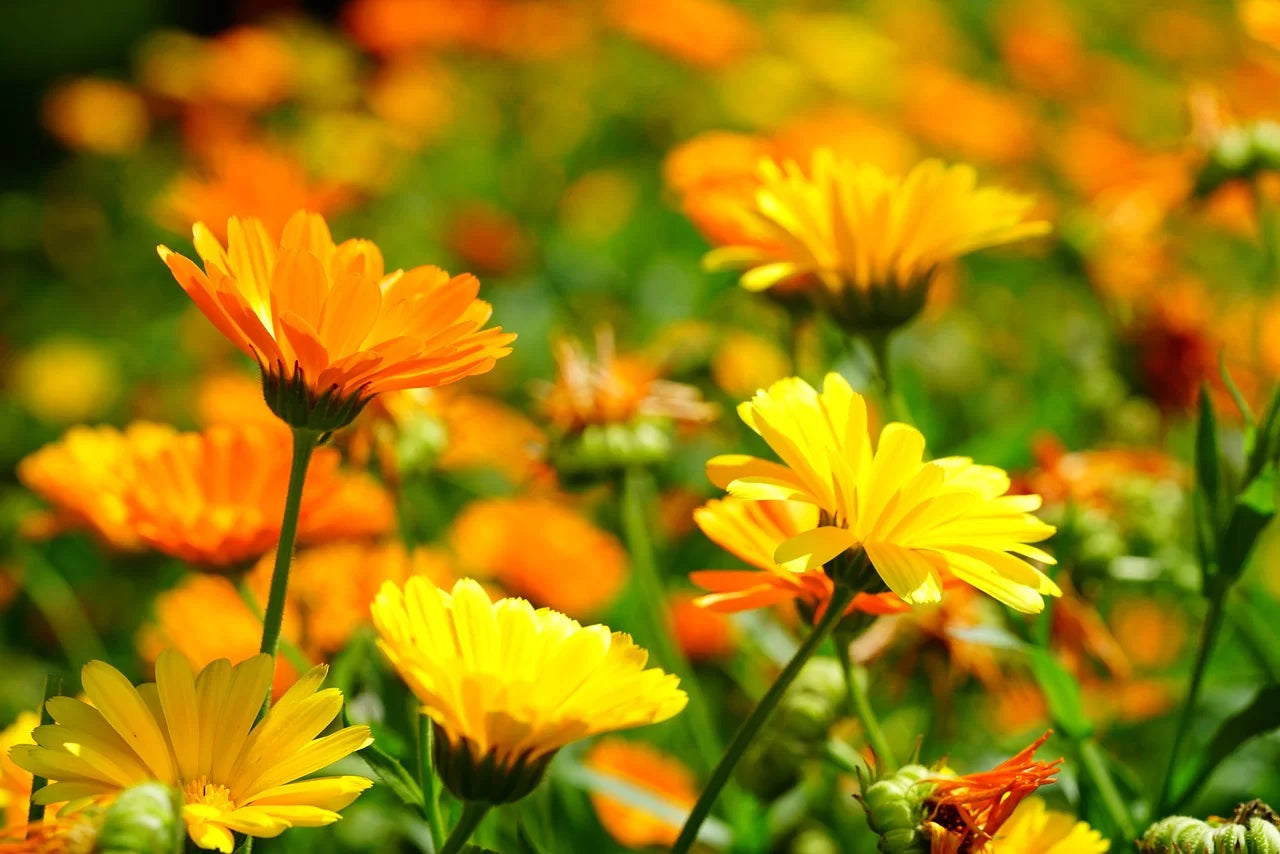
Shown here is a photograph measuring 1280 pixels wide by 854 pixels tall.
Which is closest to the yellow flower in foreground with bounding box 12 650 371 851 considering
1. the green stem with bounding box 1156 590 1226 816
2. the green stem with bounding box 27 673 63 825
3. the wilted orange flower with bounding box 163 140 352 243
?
the green stem with bounding box 27 673 63 825

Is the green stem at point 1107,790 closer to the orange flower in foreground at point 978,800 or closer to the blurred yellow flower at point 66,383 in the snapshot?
the orange flower in foreground at point 978,800

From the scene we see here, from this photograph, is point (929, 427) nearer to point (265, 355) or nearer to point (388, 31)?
point (265, 355)

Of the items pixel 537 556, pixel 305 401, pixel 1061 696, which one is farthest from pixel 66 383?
pixel 1061 696

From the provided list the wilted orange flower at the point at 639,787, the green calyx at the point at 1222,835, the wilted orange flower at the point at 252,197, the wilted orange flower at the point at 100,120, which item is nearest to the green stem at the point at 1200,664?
Answer: the green calyx at the point at 1222,835

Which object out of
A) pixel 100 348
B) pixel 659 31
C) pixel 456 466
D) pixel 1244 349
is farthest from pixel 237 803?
pixel 659 31

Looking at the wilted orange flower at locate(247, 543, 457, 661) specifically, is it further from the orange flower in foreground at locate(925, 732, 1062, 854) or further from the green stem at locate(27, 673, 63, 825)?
the orange flower in foreground at locate(925, 732, 1062, 854)

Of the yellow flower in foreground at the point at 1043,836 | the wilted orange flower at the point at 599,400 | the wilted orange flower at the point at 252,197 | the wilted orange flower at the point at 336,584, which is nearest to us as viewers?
the yellow flower in foreground at the point at 1043,836

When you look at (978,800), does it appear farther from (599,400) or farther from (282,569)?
(599,400)
